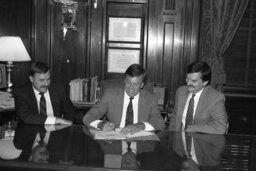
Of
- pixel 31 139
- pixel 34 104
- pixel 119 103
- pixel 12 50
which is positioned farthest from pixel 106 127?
pixel 12 50

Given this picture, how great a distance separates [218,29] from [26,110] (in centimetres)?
261

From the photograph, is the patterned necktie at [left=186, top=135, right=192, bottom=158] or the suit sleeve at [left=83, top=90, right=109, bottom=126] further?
the suit sleeve at [left=83, top=90, right=109, bottom=126]

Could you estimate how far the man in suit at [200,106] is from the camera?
2816 mm

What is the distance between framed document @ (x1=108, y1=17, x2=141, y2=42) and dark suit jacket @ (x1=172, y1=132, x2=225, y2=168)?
2.06 metres

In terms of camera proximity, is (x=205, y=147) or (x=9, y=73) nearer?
(x=205, y=147)

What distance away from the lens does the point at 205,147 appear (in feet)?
7.64

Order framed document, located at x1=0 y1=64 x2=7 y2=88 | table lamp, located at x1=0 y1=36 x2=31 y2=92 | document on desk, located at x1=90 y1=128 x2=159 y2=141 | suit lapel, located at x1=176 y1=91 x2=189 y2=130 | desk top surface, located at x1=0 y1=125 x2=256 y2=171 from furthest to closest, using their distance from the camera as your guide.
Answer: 1. framed document, located at x1=0 y1=64 x2=7 y2=88
2. table lamp, located at x1=0 y1=36 x2=31 y2=92
3. suit lapel, located at x1=176 y1=91 x2=189 y2=130
4. document on desk, located at x1=90 y1=128 x2=159 y2=141
5. desk top surface, located at x1=0 y1=125 x2=256 y2=171

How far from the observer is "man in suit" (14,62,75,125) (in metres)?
2.86

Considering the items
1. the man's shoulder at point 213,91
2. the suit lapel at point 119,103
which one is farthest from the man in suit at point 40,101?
the man's shoulder at point 213,91

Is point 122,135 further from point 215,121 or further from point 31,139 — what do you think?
point 215,121

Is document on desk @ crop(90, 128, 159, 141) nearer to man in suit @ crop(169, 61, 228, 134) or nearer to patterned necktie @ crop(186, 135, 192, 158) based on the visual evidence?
patterned necktie @ crop(186, 135, 192, 158)

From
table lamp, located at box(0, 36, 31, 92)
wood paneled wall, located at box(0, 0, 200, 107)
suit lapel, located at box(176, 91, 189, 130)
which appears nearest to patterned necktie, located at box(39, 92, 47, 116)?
table lamp, located at box(0, 36, 31, 92)

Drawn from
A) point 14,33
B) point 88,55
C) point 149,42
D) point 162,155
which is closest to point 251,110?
point 149,42

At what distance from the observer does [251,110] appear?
4.59m
